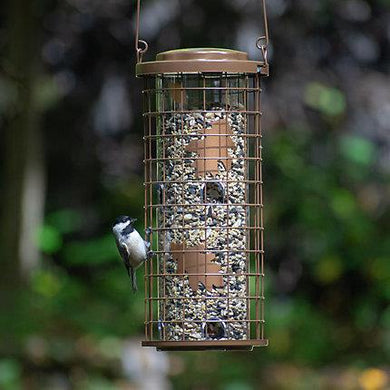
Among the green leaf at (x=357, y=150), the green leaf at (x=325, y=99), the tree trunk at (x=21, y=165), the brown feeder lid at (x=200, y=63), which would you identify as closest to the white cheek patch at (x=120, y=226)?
the brown feeder lid at (x=200, y=63)

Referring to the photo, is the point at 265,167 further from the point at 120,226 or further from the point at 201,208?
the point at 201,208

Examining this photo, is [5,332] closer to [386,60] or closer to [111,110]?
[111,110]

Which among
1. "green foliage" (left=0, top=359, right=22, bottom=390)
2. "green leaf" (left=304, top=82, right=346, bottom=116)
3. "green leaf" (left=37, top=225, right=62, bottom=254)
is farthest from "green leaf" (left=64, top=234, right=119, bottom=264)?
"green leaf" (left=304, top=82, right=346, bottom=116)

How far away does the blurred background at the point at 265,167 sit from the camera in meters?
14.1

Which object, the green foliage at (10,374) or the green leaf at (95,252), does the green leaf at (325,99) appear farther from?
the green foliage at (10,374)

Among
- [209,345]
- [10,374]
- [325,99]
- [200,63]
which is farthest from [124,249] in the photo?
[325,99]

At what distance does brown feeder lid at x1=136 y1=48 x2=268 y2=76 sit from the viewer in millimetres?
6660

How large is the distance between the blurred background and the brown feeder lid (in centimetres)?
695

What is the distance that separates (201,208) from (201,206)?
0.02 metres

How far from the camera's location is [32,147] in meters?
14.4

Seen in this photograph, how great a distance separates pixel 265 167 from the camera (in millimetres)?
14484

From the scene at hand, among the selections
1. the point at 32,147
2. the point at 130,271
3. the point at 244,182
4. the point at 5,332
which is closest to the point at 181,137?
the point at 244,182

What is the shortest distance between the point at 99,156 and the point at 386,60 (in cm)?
360

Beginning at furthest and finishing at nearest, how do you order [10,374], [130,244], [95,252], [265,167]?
[95,252] < [265,167] < [10,374] < [130,244]
